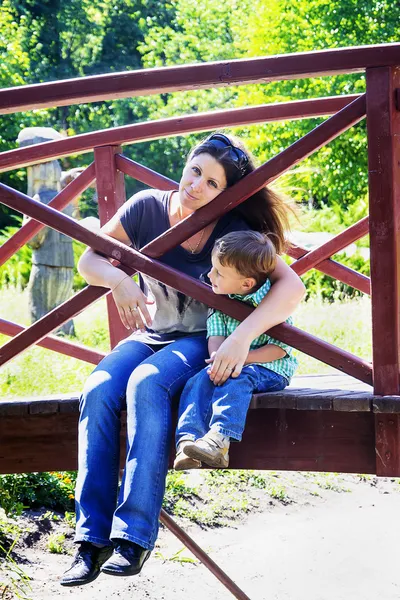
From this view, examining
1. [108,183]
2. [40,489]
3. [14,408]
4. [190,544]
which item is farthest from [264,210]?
[40,489]

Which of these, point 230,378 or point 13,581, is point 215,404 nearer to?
point 230,378

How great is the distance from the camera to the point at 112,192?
4.49 metres

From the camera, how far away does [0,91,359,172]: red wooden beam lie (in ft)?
14.0

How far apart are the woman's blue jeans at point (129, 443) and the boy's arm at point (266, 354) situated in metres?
0.18

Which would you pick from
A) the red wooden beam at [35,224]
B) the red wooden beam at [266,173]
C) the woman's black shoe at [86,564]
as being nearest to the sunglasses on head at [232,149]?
the red wooden beam at [266,173]

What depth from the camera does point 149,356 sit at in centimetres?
323

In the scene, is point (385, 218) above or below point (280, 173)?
below

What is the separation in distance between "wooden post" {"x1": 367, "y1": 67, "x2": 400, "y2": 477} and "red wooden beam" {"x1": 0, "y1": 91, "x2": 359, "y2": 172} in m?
1.26

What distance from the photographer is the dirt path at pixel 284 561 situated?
5910 mm

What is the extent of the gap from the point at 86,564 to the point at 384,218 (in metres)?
1.38

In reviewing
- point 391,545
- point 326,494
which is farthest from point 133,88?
point 326,494

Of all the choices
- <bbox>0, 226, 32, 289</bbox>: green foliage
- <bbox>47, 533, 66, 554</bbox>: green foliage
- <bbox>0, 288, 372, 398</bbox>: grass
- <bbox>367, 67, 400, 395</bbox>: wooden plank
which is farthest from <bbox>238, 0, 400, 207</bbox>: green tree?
<bbox>367, 67, 400, 395</bbox>: wooden plank

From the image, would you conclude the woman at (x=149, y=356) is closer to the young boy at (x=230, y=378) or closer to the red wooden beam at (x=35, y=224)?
the young boy at (x=230, y=378)

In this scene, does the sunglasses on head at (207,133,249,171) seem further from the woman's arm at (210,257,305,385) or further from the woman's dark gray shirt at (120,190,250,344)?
the woman's arm at (210,257,305,385)
